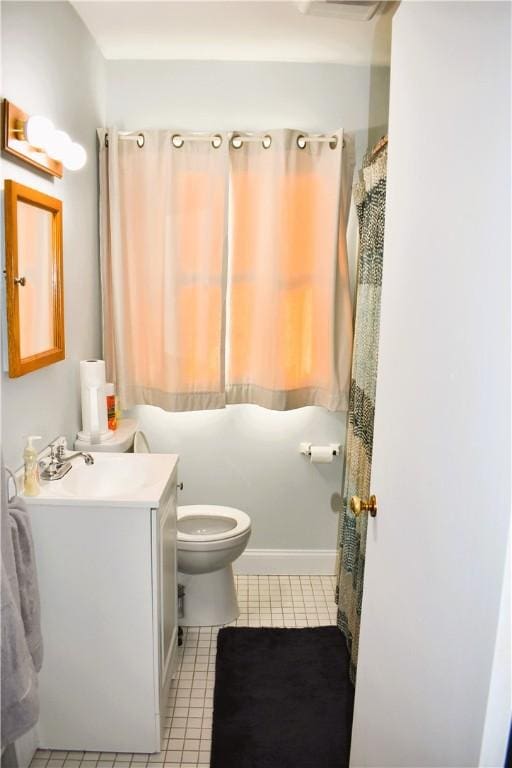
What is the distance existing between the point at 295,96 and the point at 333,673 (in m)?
2.49

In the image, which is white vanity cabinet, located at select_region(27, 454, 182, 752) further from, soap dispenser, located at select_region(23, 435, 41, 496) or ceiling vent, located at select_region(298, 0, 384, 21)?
ceiling vent, located at select_region(298, 0, 384, 21)

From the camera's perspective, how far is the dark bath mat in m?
1.91

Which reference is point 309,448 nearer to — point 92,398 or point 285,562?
point 285,562

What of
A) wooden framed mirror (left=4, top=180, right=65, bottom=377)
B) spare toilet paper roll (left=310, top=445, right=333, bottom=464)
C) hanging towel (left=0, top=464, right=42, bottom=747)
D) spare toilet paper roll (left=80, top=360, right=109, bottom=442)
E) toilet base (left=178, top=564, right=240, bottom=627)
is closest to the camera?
hanging towel (left=0, top=464, right=42, bottom=747)

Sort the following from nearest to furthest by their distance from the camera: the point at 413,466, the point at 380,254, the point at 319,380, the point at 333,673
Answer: the point at 413,466 < the point at 380,254 < the point at 333,673 < the point at 319,380

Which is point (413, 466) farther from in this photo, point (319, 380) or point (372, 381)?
point (319, 380)

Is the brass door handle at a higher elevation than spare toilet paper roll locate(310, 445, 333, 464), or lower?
higher

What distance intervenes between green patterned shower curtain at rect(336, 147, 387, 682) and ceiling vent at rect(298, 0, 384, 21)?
47 centimetres

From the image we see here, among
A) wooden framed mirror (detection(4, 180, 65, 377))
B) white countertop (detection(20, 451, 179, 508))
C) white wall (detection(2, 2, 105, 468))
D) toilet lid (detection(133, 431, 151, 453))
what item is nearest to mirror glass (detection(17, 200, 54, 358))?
wooden framed mirror (detection(4, 180, 65, 377))

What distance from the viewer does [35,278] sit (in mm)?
1895

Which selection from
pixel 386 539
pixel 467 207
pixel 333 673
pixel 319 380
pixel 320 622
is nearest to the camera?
pixel 467 207

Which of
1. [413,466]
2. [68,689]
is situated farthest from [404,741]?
[68,689]

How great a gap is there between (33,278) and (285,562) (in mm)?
1953

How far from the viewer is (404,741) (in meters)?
1.15
